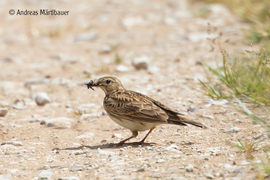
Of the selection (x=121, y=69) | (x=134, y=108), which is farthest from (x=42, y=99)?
(x=134, y=108)

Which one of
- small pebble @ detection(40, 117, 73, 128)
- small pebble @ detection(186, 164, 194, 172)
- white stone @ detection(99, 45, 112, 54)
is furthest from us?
white stone @ detection(99, 45, 112, 54)

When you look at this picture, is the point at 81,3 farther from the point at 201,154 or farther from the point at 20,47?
the point at 201,154

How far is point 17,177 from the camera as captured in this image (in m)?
4.02

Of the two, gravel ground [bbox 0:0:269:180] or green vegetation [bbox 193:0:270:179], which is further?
gravel ground [bbox 0:0:269:180]

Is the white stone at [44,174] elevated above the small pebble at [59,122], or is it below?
below

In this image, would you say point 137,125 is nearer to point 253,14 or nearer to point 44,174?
point 44,174

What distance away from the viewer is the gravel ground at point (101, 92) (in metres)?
4.14

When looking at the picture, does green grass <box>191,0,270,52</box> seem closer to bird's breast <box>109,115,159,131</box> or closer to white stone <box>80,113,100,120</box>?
bird's breast <box>109,115,159,131</box>

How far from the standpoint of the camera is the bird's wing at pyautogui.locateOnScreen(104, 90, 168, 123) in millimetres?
4961

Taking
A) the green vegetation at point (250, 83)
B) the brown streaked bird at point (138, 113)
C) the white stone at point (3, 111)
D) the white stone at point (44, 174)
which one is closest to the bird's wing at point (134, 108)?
the brown streaked bird at point (138, 113)

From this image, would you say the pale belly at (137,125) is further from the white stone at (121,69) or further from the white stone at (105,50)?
the white stone at (105,50)

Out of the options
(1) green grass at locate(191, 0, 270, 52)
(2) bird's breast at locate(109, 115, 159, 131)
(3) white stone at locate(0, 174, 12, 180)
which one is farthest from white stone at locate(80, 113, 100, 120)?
(1) green grass at locate(191, 0, 270, 52)

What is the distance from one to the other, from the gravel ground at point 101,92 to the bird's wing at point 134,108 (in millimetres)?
373

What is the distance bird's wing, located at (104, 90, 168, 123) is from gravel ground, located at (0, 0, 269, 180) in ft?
1.22
